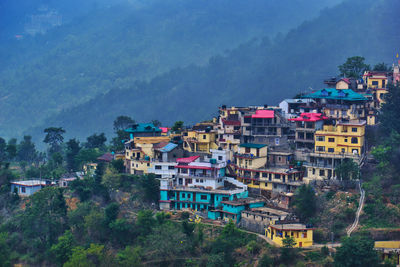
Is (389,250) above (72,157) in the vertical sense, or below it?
below

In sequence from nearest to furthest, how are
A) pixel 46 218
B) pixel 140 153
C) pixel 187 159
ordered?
pixel 46 218 → pixel 187 159 → pixel 140 153

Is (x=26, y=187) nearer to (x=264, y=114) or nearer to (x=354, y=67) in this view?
(x=264, y=114)

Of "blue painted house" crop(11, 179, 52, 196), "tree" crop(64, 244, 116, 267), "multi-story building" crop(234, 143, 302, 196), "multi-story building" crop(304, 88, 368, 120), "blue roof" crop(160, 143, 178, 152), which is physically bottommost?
"tree" crop(64, 244, 116, 267)

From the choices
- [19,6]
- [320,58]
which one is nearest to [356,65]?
[320,58]

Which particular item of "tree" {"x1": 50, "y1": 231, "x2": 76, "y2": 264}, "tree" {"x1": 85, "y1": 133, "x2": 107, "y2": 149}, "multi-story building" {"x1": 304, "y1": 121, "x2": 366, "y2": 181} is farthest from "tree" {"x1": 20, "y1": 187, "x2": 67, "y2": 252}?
"multi-story building" {"x1": 304, "y1": 121, "x2": 366, "y2": 181}

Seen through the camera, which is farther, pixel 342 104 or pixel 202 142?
pixel 342 104

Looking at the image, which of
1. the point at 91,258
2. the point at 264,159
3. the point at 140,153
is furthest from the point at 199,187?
the point at 91,258

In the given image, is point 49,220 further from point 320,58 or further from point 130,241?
point 320,58

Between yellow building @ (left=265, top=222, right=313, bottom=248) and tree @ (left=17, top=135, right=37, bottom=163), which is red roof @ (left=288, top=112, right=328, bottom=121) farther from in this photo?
tree @ (left=17, top=135, right=37, bottom=163)
